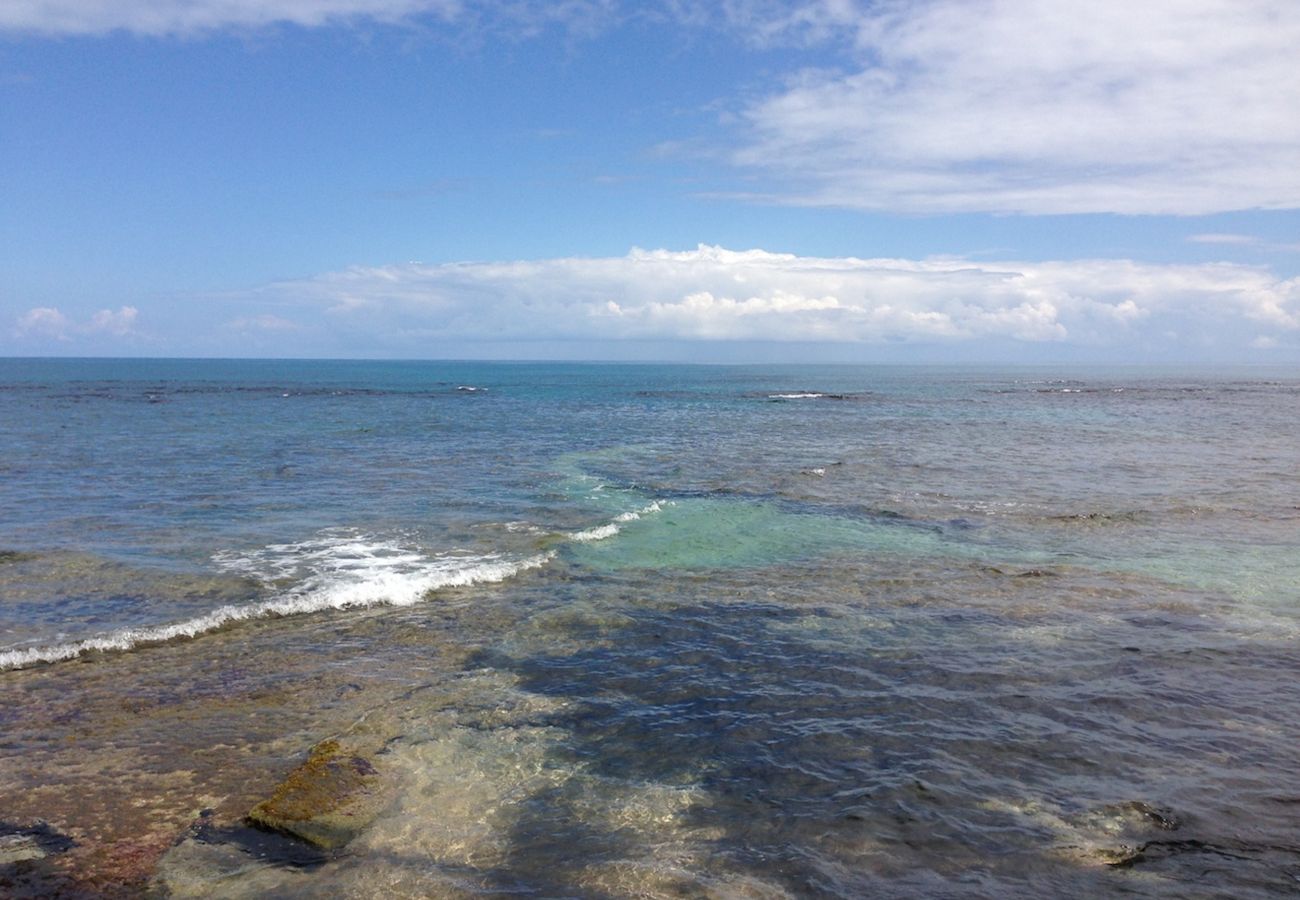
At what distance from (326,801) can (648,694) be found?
15.4 ft

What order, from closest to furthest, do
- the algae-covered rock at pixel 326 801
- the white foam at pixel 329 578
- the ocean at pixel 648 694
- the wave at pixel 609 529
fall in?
the ocean at pixel 648 694 < the algae-covered rock at pixel 326 801 < the white foam at pixel 329 578 < the wave at pixel 609 529

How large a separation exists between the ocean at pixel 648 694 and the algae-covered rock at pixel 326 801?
0.05 metres

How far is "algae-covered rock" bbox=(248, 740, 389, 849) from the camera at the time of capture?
8266 millimetres

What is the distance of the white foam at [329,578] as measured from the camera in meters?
13.8

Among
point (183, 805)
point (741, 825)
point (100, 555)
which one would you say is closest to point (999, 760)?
point (741, 825)

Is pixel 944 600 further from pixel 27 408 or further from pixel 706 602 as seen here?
pixel 27 408

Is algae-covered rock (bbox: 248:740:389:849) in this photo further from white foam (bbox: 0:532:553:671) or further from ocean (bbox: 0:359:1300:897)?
white foam (bbox: 0:532:553:671)

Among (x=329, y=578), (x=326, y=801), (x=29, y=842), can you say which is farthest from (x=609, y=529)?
(x=29, y=842)

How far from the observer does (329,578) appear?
17.8 m

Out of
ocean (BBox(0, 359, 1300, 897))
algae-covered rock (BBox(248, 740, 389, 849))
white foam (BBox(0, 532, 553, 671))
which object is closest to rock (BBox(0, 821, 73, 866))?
ocean (BBox(0, 359, 1300, 897))

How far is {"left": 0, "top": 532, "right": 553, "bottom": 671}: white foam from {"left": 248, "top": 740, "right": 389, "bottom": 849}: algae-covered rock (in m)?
6.63

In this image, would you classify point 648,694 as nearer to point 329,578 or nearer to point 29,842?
point 29,842

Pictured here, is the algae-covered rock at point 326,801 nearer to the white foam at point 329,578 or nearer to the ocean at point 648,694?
the ocean at point 648,694

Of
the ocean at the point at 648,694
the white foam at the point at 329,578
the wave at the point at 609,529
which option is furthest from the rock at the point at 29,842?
the wave at the point at 609,529
